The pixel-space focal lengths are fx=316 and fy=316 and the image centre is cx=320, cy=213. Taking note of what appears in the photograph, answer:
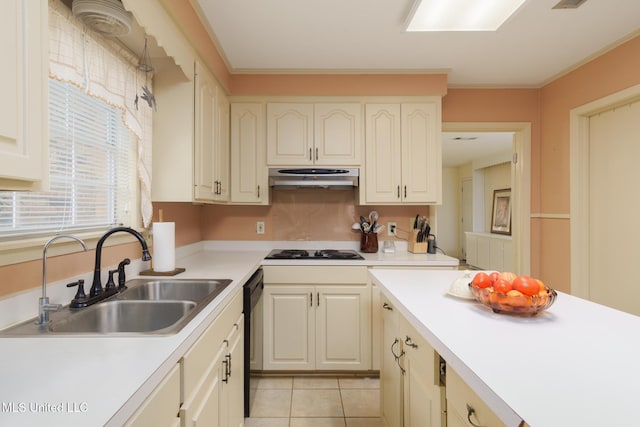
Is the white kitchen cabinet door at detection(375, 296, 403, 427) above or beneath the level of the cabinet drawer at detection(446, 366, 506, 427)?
beneath

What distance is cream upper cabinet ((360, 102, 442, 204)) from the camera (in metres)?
2.66

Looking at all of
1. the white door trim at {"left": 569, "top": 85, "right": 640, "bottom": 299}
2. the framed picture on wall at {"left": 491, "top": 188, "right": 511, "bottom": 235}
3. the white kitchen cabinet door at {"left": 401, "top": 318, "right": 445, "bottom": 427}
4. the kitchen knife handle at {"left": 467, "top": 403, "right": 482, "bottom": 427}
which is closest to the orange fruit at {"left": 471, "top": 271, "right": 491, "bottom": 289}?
the white kitchen cabinet door at {"left": 401, "top": 318, "right": 445, "bottom": 427}

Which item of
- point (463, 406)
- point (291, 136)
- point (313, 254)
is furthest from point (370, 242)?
point (463, 406)

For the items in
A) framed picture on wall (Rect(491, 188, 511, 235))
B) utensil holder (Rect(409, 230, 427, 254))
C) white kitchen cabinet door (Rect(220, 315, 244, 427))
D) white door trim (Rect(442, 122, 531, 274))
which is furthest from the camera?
framed picture on wall (Rect(491, 188, 511, 235))

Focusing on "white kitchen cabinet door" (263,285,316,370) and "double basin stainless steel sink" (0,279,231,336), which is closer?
"double basin stainless steel sink" (0,279,231,336)

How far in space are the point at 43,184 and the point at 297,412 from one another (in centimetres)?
194

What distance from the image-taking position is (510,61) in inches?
98.5

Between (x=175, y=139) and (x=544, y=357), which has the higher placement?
(x=175, y=139)

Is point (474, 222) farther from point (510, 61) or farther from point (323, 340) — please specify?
point (323, 340)

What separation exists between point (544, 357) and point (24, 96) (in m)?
1.33

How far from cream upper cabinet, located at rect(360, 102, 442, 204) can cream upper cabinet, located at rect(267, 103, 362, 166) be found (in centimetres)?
13

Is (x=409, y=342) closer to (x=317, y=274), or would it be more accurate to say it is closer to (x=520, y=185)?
(x=317, y=274)

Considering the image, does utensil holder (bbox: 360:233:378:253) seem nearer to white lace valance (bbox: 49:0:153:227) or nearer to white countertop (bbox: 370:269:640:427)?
white countertop (bbox: 370:269:640:427)

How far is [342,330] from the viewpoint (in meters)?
2.43
